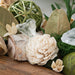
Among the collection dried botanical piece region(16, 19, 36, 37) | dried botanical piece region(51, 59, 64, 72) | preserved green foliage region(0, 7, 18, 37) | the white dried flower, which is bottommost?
dried botanical piece region(51, 59, 64, 72)

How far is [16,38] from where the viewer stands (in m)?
0.36

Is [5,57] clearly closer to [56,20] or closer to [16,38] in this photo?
[16,38]

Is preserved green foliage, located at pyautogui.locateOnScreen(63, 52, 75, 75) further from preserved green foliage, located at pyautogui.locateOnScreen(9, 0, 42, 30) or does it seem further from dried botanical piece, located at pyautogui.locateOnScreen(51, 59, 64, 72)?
preserved green foliage, located at pyautogui.locateOnScreen(9, 0, 42, 30)

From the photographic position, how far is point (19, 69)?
33 cm

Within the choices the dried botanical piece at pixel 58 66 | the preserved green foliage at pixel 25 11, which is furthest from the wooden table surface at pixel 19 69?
the preserved green foliage at pixel 25 11

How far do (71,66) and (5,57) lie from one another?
6.0 inches

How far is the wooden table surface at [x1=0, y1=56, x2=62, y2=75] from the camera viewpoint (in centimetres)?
32

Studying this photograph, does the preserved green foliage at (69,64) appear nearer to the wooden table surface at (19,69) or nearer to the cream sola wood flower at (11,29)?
the wooden table surface at (19,69)

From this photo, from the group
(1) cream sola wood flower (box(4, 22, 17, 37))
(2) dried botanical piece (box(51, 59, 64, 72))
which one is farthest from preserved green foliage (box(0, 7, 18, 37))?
(2) dried botanical piece (box(51, 59, 64, 72))

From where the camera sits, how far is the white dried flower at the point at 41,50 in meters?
0.32

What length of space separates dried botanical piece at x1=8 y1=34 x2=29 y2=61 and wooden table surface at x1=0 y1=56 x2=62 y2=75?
1 cm

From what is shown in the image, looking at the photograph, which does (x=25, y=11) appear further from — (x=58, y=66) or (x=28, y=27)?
(x=58, y=66)

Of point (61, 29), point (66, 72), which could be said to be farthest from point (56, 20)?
point (66, 72)

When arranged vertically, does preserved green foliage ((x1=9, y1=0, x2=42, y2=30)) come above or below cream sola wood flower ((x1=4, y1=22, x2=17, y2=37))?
above
